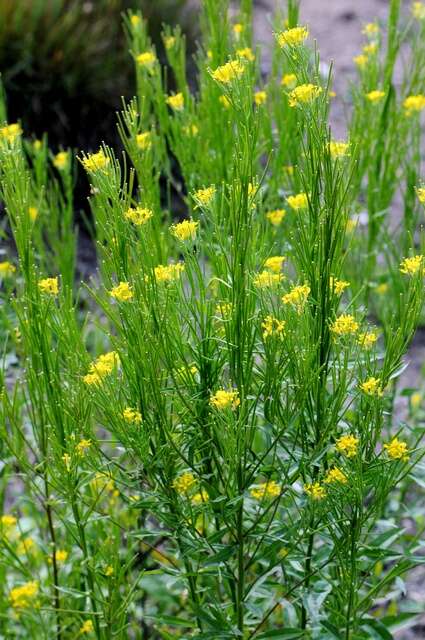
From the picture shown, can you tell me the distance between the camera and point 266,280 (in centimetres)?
204

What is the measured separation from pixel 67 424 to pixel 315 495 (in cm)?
62

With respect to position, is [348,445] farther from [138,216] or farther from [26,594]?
[26,594]

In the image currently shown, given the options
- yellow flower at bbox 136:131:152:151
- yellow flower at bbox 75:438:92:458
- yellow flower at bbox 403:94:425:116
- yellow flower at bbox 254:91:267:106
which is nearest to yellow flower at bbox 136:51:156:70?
yellow flower at bbox 254:91:267:106

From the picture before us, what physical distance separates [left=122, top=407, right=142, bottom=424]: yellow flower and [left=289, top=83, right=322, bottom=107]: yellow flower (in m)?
0.71

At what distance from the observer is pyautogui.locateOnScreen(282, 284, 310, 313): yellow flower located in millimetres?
2008

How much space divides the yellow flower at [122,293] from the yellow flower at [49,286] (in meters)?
0.24

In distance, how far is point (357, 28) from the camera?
8.66 m

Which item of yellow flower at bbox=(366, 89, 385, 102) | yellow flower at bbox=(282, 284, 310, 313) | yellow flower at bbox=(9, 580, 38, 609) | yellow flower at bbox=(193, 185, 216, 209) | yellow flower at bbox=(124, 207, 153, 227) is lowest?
yellow flower at bbox=(9, 580, 38, 609)

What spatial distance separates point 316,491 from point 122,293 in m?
0.59

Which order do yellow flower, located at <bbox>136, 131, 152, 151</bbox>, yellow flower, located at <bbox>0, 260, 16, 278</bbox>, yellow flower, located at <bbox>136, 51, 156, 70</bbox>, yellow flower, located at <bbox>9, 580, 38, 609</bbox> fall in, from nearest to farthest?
1. yellow flower, located at <bbox>136, 131, 152, 151</bbox>
2. yellow flower, located at <bbox>9, 580, 38, 609</bbox>
3. yellow flower, located at <bbox>0, 260, 16, 278</bbox>
4. yellow flower, located at <bbox>136, 51, 156, 70</bbox>

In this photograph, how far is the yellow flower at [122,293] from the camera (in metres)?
2.03

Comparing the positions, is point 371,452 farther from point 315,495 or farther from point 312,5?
point 312,5

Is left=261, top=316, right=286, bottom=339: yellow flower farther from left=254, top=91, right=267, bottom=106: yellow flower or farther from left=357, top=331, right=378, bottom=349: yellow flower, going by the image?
left=254, top=91, right=267, bottom=106: yellow flower

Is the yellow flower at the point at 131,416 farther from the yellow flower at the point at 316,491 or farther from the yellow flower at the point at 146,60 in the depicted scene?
the yellow flower at the point at 146,60
